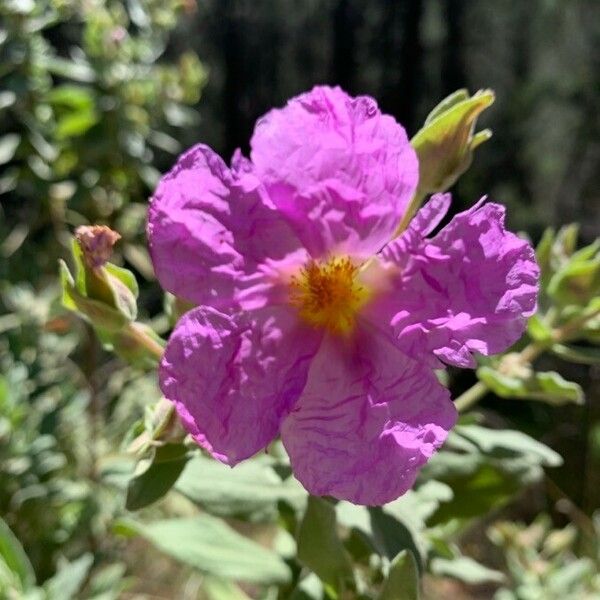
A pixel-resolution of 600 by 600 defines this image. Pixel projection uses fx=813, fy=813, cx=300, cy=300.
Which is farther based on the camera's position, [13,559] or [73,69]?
[73,69]

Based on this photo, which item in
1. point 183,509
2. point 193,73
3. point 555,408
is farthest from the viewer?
point 555,408

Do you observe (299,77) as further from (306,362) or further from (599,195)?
(306,362)

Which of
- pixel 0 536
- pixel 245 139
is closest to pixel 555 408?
pixel 245 139

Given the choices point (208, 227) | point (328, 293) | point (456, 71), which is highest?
point (208, 227)

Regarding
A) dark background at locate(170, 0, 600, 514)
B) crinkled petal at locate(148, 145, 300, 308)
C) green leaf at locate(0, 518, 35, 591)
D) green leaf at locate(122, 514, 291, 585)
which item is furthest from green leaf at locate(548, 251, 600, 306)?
dark background at locate(170, 0, 600, 514)

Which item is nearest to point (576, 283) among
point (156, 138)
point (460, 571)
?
point (460, 571)

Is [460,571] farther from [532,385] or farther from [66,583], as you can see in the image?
[66,583]

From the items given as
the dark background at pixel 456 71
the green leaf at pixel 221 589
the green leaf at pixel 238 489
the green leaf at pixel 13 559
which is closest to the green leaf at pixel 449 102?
the green leaf at pixel 238 489

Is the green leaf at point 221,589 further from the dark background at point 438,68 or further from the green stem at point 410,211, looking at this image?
the dark background at point 438,68

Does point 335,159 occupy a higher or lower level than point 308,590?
higher
